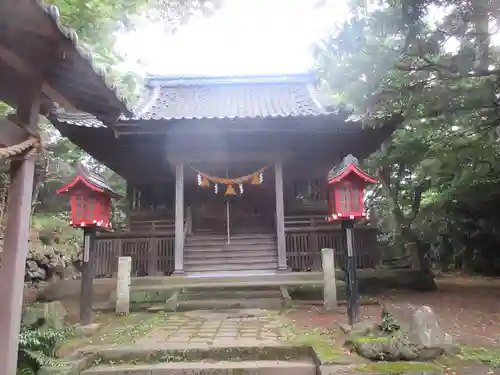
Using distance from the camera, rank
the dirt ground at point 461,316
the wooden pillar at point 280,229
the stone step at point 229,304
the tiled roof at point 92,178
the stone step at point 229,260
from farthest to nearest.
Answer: the stone step at point 229,260 < the wooden pillar at point 280,229 < the stone step at point 229,304 < the tiled roof at point 92,178 < the dirt ground at point 461,316

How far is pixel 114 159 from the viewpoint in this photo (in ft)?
43.5

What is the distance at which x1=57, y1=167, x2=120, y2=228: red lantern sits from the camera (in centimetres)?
729

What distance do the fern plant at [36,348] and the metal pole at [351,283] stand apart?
4.32 m

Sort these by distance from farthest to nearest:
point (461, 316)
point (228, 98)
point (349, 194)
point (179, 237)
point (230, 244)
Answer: point (228, 98), point (230, 244), point (179, 237), point (461, 316), point (349, 194)

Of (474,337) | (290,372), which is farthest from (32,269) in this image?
(474,337)

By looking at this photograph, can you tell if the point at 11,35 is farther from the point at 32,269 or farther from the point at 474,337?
the point at 32,269

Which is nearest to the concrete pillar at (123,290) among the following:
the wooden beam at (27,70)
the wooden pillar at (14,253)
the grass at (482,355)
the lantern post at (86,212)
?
the lantern post at (86,212)

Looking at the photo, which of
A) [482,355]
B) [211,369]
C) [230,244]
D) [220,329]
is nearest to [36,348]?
[211,369]

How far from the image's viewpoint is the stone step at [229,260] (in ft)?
38.7

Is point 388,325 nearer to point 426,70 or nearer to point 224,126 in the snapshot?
point 426,70

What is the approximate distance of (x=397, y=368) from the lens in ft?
15.1

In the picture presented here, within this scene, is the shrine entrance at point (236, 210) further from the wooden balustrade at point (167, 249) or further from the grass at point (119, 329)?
the grass at point (119, 329)

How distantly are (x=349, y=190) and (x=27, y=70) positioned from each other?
17.0 feet

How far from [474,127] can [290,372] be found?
5.47m
